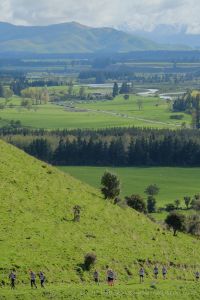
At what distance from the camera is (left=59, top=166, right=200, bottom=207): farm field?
464ft

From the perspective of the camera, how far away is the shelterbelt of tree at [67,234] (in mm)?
52438

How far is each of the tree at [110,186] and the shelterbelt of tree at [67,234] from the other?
1286 mm

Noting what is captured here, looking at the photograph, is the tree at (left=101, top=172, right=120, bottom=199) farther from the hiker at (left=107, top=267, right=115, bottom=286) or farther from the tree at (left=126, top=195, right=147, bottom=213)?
the hiker at (left=107, top=267, right=115, bottom=286)

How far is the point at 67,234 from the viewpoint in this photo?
59562 mm

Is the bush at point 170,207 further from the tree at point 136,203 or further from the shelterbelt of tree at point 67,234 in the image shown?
the shelterbelt of tree at point 67,234

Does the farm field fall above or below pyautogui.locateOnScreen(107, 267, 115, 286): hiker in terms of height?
below

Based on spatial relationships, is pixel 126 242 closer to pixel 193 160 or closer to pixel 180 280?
pixel 180 280

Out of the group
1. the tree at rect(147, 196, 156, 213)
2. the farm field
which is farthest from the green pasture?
the farm field

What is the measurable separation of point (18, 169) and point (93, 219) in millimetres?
12044

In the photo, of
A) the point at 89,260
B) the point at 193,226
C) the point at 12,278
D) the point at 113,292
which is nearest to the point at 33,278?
the point at 12,278

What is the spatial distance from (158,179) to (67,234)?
100379 millimetres

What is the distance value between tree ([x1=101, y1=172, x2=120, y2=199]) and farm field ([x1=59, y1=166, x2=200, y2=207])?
4966 cm

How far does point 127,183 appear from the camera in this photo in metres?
152

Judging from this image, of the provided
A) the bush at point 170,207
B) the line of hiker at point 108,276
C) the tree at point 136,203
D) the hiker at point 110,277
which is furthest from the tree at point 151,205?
the hiker at point 110,277
